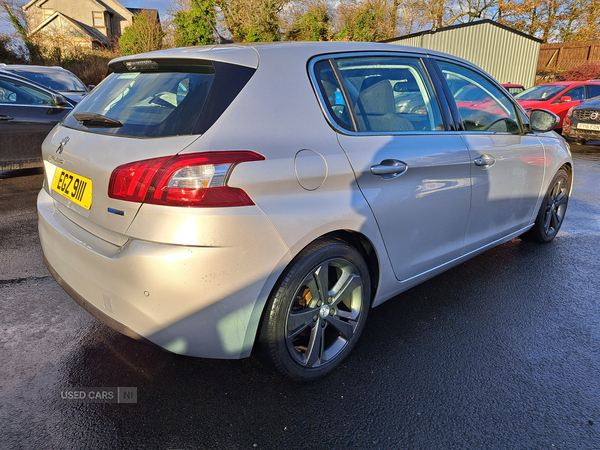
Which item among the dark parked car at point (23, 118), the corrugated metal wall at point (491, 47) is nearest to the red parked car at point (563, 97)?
the corrugated metal wall at point (491, 47)

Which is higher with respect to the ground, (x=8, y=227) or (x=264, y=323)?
(x=264, y=323)

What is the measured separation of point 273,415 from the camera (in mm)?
2104

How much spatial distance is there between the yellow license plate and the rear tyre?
12.2ft

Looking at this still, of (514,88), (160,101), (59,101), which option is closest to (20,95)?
(59,101)

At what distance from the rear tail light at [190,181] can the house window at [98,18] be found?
179 feet

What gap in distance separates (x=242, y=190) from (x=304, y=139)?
1.37 ft

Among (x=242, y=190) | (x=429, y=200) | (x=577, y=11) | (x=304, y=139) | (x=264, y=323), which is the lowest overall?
(x=264, y=323)

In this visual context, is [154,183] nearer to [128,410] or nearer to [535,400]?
[128,410]

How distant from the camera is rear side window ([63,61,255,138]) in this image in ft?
6.35

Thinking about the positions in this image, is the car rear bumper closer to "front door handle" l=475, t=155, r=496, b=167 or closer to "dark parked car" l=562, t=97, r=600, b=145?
"front door handle" l=475, t=155, r=496, b=167

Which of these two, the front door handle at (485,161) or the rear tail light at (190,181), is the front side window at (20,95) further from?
the front door handle at (485,161)

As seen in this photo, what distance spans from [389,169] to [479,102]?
1.41 metres

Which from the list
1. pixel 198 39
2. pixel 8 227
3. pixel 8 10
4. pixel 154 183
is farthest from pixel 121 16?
pixel 154 183

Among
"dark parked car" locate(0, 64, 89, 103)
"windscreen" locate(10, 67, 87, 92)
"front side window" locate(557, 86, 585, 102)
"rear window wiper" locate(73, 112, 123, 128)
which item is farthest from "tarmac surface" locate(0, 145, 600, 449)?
"front side window" locate(557, 86, 585, 102)
